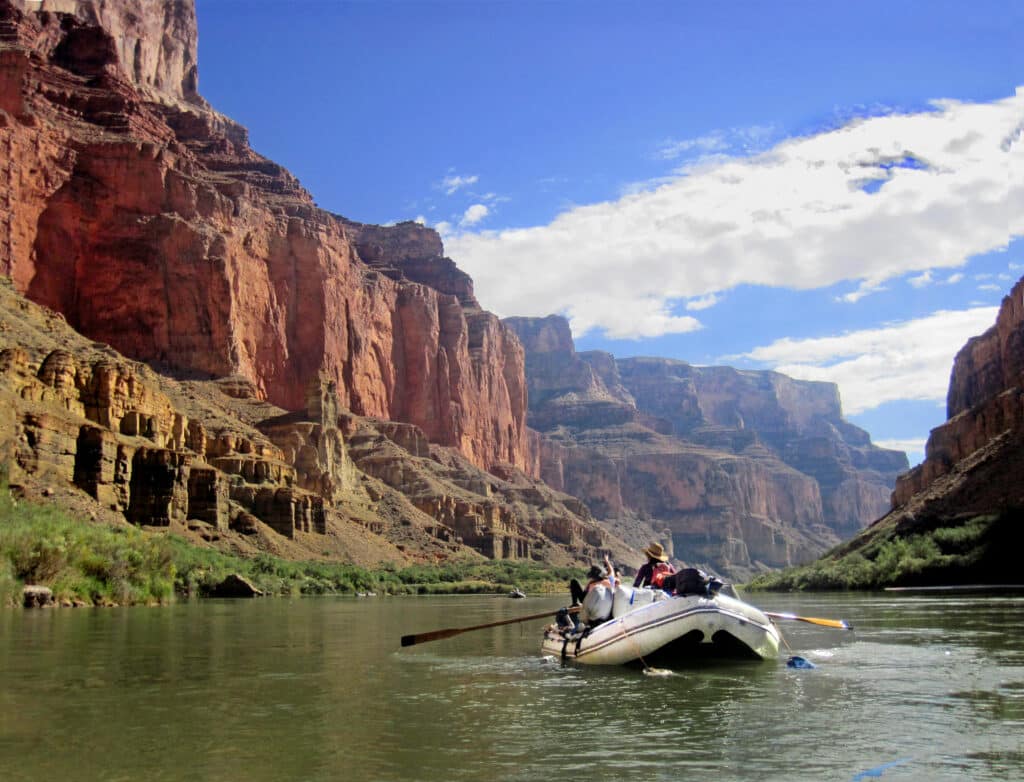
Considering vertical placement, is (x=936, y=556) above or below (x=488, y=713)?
above

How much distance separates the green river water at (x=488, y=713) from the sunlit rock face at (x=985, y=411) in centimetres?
5960

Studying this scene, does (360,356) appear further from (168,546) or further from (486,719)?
(486,719)

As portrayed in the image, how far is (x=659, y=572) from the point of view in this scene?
75.8ft

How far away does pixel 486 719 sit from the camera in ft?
49.6

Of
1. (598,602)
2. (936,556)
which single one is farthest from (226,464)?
(598,602)

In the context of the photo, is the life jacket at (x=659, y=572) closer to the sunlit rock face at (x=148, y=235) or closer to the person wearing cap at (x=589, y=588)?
the person wearing cap at (x=589, y=588)

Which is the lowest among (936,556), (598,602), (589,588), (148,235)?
(598,602)

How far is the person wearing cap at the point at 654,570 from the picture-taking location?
2288 cm

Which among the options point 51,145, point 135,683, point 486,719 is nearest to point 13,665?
point 135,683

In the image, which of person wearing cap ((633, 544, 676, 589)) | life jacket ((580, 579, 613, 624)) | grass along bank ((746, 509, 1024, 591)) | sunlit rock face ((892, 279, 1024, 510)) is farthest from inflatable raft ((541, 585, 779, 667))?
sunlit rock face ((892, 279, 1024, 510))

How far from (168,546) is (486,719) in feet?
136

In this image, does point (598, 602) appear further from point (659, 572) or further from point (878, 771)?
point (878, 771)

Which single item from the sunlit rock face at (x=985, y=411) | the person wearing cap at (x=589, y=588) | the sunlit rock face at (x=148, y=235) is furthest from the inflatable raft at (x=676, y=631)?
the sunlit rock face at (x=148, y=235)

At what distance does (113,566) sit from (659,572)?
3086 cm
